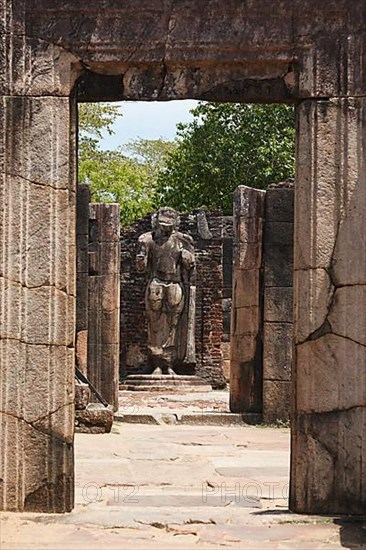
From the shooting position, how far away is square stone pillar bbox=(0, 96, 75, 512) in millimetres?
6645

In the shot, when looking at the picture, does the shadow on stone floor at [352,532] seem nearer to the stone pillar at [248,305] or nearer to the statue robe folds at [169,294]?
the stone pillar at [248,305]

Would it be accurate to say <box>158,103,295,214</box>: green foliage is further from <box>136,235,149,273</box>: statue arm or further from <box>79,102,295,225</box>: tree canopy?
<box>136,235,149,273</box>: statue arm

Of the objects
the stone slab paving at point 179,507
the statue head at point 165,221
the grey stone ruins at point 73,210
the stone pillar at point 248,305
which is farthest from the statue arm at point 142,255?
the grey stone ruins at point 73,210

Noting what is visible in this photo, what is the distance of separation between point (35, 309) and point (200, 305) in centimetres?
1584

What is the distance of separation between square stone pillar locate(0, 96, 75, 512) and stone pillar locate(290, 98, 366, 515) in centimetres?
148

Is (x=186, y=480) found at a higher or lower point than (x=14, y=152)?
lower

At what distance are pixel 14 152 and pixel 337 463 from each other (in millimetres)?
2784

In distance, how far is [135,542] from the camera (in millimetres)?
5844

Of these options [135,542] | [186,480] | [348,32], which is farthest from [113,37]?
[186,480]

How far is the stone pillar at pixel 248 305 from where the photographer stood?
13.9 metres

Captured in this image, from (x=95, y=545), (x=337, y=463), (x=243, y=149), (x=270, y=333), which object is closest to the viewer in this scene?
(x=95, y=545)

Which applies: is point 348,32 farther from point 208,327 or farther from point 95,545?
point 208,327

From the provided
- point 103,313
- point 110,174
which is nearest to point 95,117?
point 110,174

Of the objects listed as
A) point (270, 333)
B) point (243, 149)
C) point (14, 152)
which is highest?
point (243, 149)
